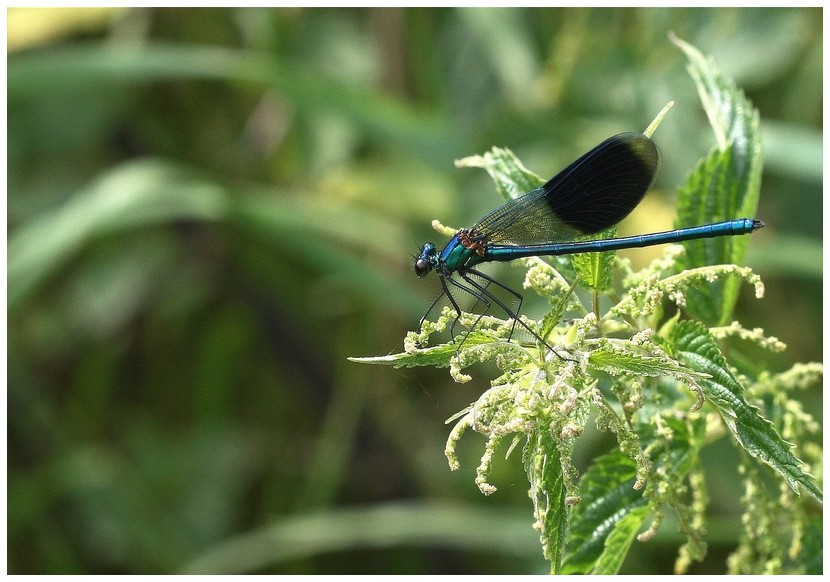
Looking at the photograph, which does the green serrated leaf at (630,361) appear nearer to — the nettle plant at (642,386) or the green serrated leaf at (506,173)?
the nettle plant at (642,386)

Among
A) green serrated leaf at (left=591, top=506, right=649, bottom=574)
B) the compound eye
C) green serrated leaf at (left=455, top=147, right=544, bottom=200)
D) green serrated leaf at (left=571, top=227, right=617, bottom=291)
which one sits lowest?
green serrated leaf at (left=591, top=506, right=649, bottom=574)

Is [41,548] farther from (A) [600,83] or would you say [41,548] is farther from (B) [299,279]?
(A) [600,83]

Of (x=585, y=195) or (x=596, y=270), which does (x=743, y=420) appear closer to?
(x=596, y=270)

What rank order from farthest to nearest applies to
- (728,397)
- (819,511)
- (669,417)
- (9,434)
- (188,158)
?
(188,158), (9,434), (819,511), (669,417), (728,397)

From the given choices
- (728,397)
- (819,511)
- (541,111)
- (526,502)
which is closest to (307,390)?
(526,502)

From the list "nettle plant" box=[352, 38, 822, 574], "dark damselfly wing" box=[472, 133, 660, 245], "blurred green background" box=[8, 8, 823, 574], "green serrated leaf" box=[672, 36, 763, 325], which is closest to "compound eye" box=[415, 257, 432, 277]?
"dark damselfly wing" box=[472, 133, 660, 245]

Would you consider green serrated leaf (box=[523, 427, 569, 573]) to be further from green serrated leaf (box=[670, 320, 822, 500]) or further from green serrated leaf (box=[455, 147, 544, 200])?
green serrated leaf (box=[455, 147, 544, 200])

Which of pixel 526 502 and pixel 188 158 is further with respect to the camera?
pixel 188 158
